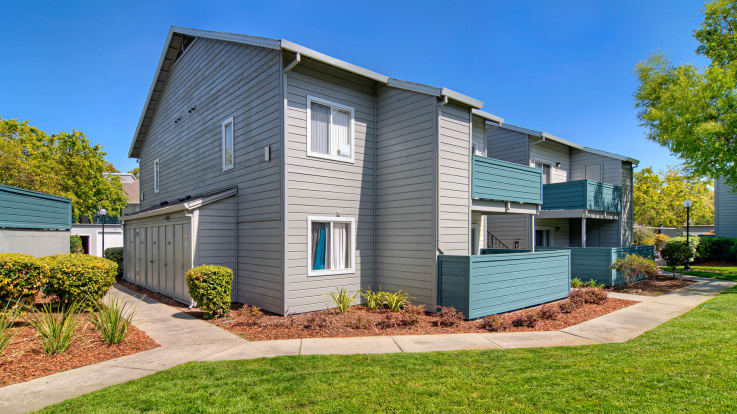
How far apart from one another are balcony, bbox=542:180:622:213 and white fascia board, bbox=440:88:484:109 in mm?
7652

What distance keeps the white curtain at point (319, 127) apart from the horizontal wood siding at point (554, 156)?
1012 cm

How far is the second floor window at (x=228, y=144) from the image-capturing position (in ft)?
36.9

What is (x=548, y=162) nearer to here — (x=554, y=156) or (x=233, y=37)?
(x=554, y=156)

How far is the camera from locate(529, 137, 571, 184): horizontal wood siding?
16719 millimetres

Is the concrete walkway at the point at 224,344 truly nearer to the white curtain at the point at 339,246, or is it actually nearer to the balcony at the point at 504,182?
the white curtain at the point at 339,246

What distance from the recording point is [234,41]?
10586mm

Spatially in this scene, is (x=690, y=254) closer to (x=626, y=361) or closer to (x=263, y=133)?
(x=626, y=361)

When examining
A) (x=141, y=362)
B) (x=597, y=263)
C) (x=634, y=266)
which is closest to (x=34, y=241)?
(x=141, y=362)

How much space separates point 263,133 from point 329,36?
638cm

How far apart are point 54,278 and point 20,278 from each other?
674 millimetres

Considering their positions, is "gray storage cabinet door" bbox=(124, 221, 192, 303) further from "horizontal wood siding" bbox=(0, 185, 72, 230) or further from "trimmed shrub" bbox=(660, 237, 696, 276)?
"trimmed shrub" bbox=(660, 237, 696, 276)

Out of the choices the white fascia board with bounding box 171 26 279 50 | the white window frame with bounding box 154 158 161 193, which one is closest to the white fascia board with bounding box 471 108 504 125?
the white fascia board with bounding box 171 26 279 50

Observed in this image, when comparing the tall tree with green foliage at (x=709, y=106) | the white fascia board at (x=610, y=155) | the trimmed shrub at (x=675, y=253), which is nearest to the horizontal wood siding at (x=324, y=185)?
the white fascia board at (x=610, y=155)

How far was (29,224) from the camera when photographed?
1285cm
